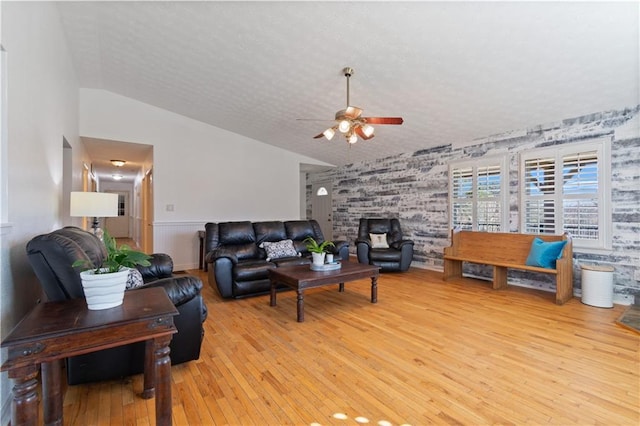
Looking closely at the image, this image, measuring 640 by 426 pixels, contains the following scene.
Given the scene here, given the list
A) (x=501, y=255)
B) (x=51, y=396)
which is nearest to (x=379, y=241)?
(x=501, y=255)

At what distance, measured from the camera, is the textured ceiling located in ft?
9.21

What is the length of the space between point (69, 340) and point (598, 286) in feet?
16.9

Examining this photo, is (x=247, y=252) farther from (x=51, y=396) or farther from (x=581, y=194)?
(x=581, y=194)

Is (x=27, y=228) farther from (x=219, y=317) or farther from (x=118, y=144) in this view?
(x=118, y=144)

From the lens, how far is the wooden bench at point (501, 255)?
3.93 metres

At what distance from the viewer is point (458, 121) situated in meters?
4.84

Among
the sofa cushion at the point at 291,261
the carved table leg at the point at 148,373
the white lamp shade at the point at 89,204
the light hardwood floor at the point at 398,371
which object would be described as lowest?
the light hardwood floor at the point at 398,371

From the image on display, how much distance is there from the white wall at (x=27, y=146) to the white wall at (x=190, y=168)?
7.54 ft

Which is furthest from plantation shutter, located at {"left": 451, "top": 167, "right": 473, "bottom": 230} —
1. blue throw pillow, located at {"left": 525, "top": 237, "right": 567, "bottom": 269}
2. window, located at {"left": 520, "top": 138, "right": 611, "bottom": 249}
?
blue throw pillow, located at {"left": 525, "top": 237, "right": 567, "bottom": 269}

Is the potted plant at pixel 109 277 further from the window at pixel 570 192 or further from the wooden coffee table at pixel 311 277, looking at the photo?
the window at pixel 570 192

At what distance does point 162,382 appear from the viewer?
1.56m

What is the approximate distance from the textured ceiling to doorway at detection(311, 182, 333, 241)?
12.3ft

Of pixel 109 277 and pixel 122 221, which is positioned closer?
pixel 109 277

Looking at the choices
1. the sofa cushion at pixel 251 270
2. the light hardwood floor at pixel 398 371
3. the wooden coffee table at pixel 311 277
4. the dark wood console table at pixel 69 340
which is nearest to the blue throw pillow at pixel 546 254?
the light hardwood floor at pixel 398 371
